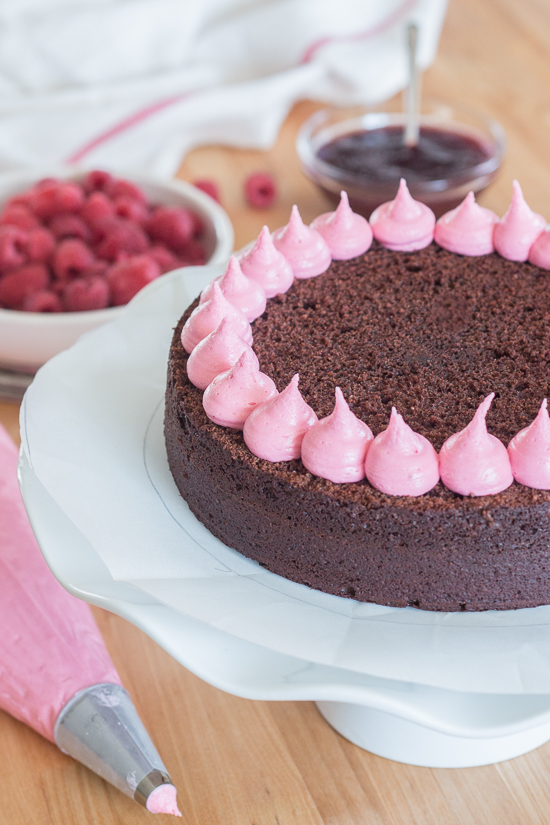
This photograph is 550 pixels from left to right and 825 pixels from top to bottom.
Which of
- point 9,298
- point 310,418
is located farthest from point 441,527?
point 9,298

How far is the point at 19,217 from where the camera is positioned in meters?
1.57

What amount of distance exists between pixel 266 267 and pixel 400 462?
37 cm

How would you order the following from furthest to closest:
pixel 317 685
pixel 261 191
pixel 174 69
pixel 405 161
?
1. pixel 174 69
2. pixel 261 191
3. pixel 405 161
4. pixel 317 685

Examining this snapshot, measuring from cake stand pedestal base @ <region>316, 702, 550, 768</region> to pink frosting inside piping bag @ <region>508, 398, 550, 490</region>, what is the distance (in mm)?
266

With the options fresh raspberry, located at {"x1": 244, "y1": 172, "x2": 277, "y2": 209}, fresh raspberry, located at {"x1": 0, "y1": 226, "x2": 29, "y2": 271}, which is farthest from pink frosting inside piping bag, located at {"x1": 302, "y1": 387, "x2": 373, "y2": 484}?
fresh raspberry, located at {"x1": 244, "y1": 172, "x2": 277, "y2": 209}

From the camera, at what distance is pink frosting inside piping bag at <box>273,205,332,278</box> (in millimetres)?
1139

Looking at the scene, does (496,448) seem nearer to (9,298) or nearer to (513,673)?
(513,673)

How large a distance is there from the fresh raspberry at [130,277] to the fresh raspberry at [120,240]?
0.07 meters

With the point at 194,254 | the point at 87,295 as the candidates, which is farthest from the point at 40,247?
the point at 194,254

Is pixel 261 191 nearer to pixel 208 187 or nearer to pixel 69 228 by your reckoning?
pixel 208 187

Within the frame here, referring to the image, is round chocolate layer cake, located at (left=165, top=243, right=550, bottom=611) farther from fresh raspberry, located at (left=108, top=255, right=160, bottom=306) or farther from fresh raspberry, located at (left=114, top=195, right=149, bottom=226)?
fresh raspberry, located at (left=114, top=195, right=149, bottom=226)

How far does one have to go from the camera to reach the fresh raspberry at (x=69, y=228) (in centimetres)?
156

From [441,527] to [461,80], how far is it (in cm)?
175

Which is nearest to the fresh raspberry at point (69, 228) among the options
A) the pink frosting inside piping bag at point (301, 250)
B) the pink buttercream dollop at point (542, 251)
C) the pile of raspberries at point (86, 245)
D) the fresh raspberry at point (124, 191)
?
the pile of raspberries at point (86, 245)
